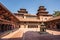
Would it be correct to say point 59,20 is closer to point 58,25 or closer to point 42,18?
point 58,25

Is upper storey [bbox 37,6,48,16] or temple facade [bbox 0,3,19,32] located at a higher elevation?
upper storey [bbox 37,6,48,16]

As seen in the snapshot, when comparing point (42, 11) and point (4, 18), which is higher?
point (42, 11)

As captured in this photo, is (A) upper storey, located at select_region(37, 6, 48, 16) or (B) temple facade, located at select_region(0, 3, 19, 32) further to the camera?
(A) upper storey, located at select_region(37, 6, 48, 16)

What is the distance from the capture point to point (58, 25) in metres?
25.5

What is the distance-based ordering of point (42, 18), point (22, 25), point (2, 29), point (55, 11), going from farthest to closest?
point (55, 11) < point (42, 18) < point (22, 25) < point (2, 29)

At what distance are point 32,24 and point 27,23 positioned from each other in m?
1.72

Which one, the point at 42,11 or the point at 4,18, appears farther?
the point at 42,11

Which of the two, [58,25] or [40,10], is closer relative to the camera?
[58,25]

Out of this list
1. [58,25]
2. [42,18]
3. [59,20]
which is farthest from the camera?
[42,18]

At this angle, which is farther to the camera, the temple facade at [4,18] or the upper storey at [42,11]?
the upper storey at [42,11]

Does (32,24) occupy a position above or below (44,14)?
below

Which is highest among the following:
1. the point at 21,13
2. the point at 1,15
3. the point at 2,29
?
the point at 21,13

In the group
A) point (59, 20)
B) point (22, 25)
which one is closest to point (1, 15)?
point (59, 20)

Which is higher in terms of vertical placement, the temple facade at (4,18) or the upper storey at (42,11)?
the upper storey at (42,11)
